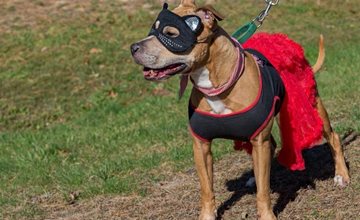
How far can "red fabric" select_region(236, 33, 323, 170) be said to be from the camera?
534cm

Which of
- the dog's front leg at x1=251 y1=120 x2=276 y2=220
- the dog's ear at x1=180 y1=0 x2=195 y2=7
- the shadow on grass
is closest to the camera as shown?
the dog's ear at x1=180 y1=0 x2=195 y2=7

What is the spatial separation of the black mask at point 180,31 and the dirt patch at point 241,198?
55.6 inches

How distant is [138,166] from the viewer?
22.9ft

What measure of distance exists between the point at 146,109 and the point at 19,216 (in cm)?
377

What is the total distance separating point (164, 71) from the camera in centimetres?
459

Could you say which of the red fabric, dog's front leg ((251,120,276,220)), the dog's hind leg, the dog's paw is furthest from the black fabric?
the dog's paw

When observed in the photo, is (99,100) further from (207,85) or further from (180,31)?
(180,31)

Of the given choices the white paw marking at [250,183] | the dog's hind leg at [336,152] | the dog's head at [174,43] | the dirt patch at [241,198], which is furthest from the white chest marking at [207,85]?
the white paw marking at [250,183]

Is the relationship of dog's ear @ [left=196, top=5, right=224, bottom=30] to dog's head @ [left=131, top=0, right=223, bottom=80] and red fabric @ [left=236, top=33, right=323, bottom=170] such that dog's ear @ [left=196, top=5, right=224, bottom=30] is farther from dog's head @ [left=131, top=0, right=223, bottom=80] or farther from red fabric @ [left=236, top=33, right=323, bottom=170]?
red fabric @ [left=236, top=33, right=323, bottom=170]

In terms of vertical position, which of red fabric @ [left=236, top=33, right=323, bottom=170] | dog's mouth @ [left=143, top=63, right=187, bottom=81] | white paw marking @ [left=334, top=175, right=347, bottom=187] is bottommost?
white paw marking @ [left=334, top=175, right=347, bottom=187]

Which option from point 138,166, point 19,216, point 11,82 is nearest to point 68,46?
point 11,82

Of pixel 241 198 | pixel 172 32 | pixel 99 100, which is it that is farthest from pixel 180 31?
pixel 99 100

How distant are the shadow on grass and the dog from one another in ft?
1.29

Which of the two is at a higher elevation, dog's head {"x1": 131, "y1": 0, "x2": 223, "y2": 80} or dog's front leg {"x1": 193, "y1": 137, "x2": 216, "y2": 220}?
dog's head {"x1": 131, "y1": 0, "x2": 223, "y2": 80}
